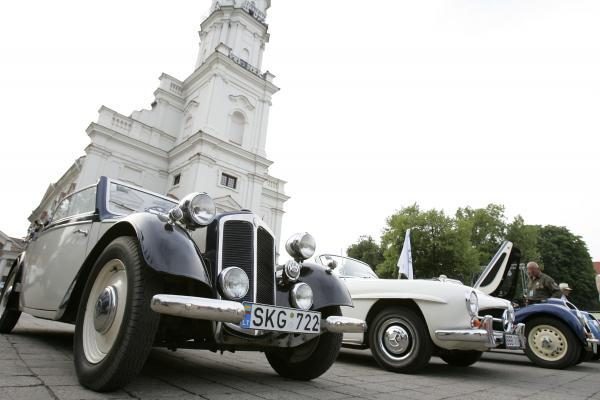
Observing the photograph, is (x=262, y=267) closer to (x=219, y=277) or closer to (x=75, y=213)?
(x=219, y=277)

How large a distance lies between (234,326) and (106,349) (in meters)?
0.77

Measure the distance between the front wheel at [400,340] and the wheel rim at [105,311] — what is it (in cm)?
304

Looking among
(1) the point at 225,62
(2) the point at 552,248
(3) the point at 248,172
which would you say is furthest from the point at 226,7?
(2) the point at 552,248

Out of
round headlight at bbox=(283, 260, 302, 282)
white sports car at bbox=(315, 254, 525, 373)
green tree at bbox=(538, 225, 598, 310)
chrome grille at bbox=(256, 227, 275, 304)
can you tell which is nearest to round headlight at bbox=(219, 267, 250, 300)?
chrome grille at bbox=(256, 227, 275, 304)

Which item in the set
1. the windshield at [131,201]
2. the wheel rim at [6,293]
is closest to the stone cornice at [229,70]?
the wheel rim at [6,293]

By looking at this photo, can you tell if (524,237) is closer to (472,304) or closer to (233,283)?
(472,304)

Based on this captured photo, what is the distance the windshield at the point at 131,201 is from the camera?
11.5 ft

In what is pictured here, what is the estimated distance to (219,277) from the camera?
7.57 ft

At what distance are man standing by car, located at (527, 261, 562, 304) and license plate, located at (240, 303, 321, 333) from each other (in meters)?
6.30

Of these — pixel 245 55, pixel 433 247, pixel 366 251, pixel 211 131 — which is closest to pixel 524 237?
pixel 433 247

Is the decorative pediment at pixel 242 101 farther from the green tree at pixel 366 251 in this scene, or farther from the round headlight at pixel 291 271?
the green tree at pixel 366 251

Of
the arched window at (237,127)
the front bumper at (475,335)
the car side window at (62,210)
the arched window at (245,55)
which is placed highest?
the arched window at (245,55)

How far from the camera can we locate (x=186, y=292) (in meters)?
2.25

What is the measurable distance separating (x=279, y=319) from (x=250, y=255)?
20.7 inches
